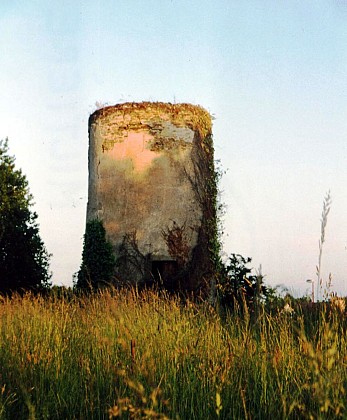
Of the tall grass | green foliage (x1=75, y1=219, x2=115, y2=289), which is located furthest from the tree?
the tall grass

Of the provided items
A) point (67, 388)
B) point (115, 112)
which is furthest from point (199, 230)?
point (67, 388)

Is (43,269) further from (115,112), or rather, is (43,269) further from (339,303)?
(339,303)

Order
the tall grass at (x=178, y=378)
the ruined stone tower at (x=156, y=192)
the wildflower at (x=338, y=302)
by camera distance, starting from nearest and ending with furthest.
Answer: the tall grass at (x=178, y=378) < the wildflower at (x=338, y=302) < the ruined stone tower at (x=156, y=192)

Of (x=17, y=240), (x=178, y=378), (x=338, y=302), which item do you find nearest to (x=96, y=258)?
(x=17, y=240)

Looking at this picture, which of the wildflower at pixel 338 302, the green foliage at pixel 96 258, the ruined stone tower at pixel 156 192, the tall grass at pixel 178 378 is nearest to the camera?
the tall grass at pixel 178 378

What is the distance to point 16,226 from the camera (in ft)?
49.1

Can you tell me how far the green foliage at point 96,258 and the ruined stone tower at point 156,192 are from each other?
0.62 feet

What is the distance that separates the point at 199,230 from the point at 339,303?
1064 cm

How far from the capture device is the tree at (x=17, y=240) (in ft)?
47.8

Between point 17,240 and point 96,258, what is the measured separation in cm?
219

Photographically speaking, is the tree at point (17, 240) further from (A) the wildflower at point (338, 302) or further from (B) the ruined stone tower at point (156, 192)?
(A) the wildflower at point (338, 302)

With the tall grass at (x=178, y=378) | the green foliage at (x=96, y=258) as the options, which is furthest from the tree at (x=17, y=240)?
the tall grass at (x=178, y=378)

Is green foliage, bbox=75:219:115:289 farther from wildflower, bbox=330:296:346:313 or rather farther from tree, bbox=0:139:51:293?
wildflower, bbox=330:296:346:313

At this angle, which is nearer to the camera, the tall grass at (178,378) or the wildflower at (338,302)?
the tall grass at (178,378)
